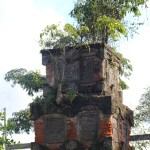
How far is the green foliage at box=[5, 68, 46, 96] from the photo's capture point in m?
25.7

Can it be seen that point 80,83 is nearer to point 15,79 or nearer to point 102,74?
point 102,74

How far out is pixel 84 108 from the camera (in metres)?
20.2

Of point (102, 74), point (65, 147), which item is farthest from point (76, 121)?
point (102, 74)

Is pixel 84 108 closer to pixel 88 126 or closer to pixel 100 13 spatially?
pixel 88 126

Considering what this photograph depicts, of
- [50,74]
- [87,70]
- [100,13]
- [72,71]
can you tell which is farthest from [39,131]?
[100,13]

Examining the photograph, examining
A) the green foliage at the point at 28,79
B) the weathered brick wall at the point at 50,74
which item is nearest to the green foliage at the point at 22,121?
the green foliage at the point at 28,79

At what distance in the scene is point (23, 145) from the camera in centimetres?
2348

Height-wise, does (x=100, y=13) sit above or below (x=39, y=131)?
above

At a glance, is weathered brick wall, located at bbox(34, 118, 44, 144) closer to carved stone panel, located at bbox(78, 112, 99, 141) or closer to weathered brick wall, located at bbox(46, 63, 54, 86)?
carved stone panel, located at bbox(78, 112, 99, 141)

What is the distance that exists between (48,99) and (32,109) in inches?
45.5

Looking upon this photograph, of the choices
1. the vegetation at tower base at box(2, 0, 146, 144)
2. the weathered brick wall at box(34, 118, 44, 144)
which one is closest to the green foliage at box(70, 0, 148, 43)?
the vegetation at tower base at box(2, 0, 146, 144)

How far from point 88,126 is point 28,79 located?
7.08 m

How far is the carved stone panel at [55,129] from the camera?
20.5m

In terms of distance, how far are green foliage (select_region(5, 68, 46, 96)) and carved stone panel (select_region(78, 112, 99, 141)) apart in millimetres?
5678
